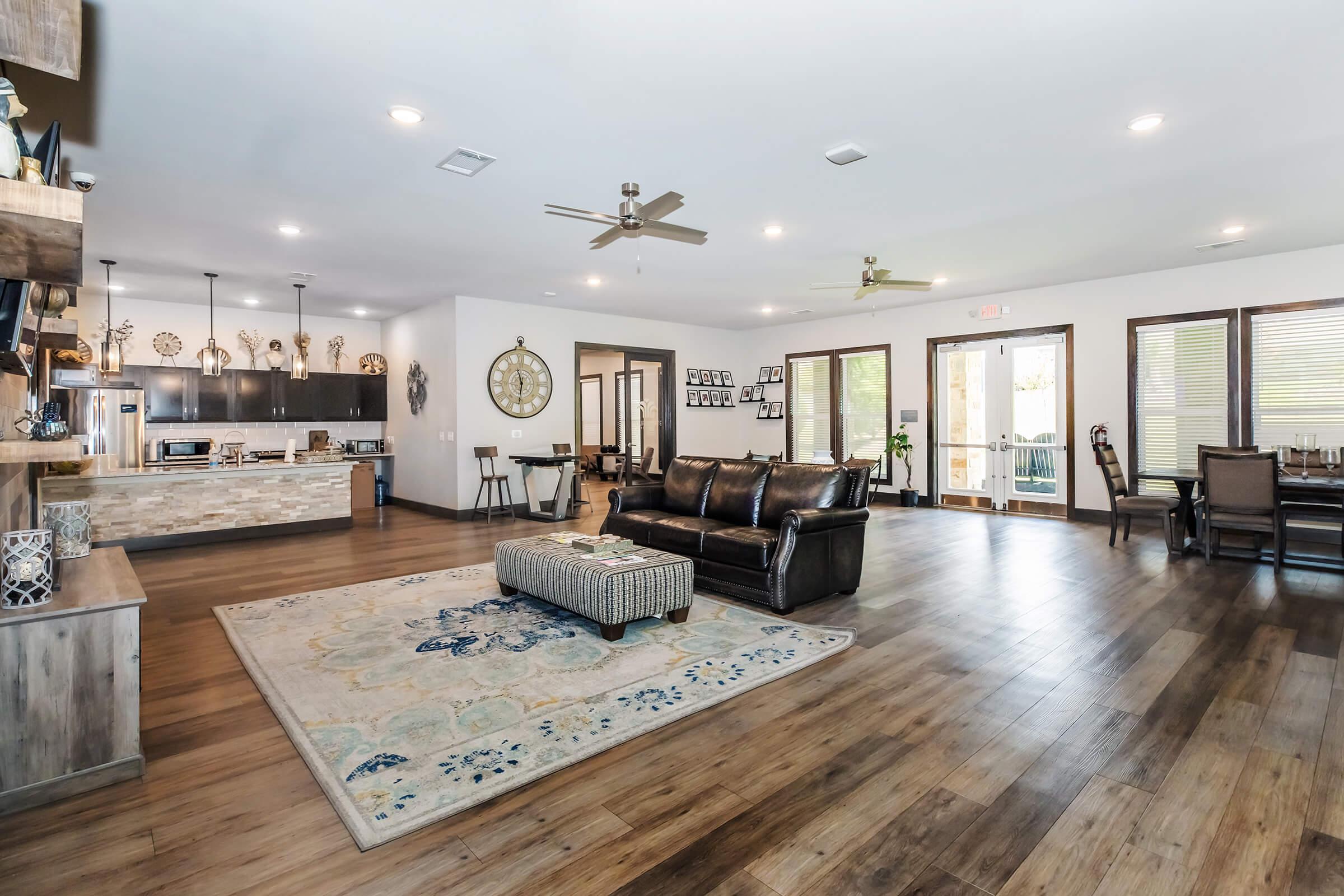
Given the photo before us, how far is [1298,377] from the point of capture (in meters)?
6.64

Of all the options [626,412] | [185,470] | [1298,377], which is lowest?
[185,470]

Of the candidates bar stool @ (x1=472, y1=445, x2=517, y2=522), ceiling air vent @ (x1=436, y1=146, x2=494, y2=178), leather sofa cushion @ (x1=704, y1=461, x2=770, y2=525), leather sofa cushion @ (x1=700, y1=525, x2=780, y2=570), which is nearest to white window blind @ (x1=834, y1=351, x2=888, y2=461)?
bar stool @ (x1=472, y1=445, x2=517, y2=522)

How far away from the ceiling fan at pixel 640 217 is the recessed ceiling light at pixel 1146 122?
251 centimetres

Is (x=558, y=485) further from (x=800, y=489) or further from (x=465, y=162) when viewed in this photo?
(x=465, y=162)

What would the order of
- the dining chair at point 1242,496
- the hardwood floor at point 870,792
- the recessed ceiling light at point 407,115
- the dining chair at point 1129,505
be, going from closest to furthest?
the hardwood floor at point 870,792 < the recessed ceiling light at point 407,115 < the dining chair at point 1242,496 < the dining chair at point 1129,505

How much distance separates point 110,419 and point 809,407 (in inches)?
375

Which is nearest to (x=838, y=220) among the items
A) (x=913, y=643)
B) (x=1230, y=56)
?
(x=1230, y=56)

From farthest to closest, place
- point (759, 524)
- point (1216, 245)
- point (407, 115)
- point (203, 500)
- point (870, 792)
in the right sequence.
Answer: point (203, 500) → point (1216, 245) → point (759, 524) → point (407, 115) → point (870, 792)

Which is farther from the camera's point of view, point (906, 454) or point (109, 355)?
point (906, 454)

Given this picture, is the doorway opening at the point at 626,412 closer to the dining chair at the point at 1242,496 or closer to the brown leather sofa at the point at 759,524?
the brown leather sofa at the point at 759,524

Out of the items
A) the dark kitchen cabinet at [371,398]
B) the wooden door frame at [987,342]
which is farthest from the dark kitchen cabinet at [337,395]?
the wooden door frame at [987,342]

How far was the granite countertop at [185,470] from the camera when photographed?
20.3ft

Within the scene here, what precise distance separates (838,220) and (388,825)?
5012mm

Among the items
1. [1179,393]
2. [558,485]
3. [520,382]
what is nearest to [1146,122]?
[1179,393]
